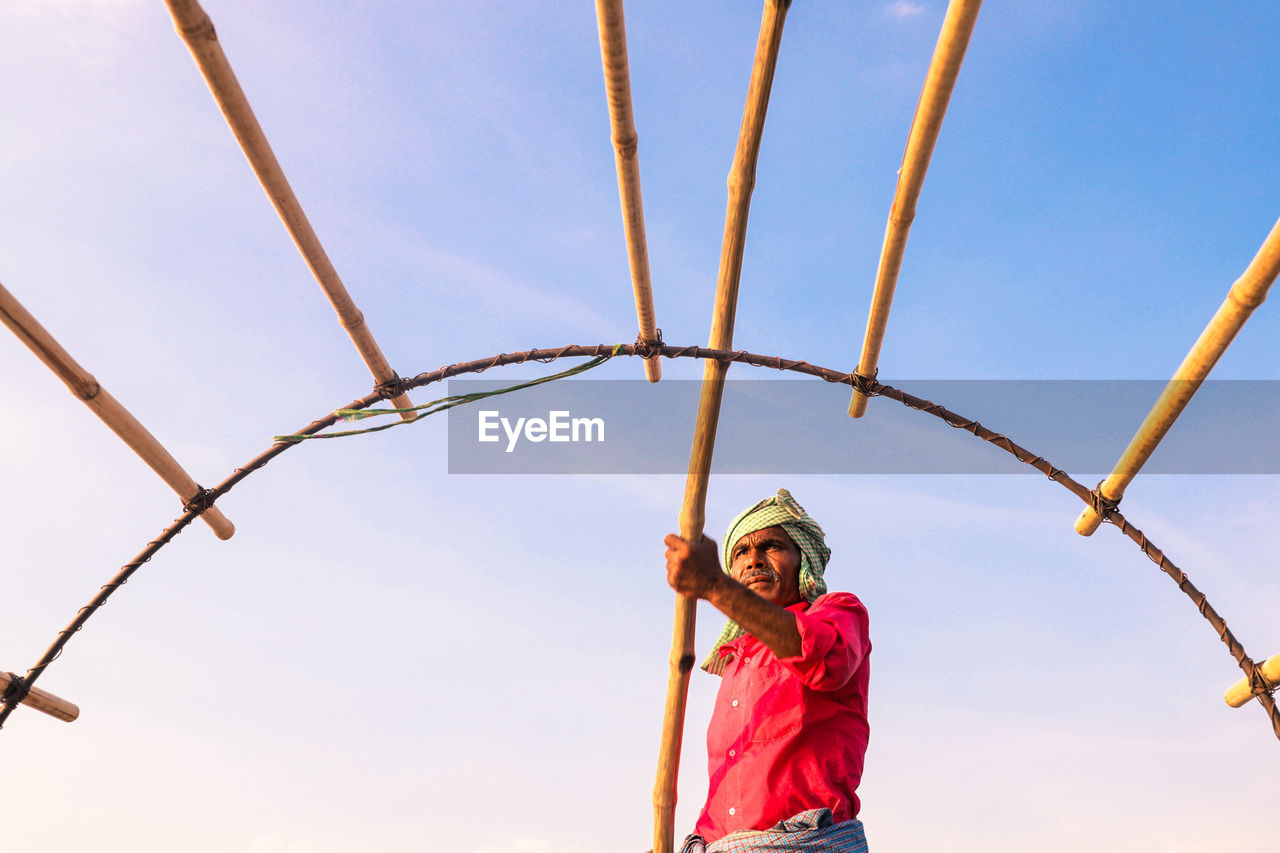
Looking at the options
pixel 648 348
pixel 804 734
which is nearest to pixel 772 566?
pixel 804 734

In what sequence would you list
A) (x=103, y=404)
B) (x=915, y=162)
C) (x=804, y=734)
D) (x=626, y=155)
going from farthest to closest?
1. (x=103, y=404)
2. (x=626, y=155)
3. (x=915, y=162)
4. (x=804, y=734)

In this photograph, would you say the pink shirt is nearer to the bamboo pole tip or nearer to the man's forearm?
the man's forearm

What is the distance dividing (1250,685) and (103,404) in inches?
182

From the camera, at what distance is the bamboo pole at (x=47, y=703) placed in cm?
400

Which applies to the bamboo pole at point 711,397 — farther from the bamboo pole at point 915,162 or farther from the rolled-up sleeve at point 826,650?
the rolled-up sleeve at point 826,650

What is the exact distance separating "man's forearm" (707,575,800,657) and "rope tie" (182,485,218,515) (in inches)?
99.2

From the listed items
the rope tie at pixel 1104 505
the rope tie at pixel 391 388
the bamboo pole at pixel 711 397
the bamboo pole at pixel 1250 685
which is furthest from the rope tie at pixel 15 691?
the bamboo pole at pixel 1250 685

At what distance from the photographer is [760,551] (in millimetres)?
3711

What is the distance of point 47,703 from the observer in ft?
13.6

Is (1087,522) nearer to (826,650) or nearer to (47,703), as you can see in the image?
(826,650)

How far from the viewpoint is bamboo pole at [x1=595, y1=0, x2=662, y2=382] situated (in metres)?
2.97

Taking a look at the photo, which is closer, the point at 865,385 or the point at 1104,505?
the point at 1104,505

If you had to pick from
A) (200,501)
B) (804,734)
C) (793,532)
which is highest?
(200,501)

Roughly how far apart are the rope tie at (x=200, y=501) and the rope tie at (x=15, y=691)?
0.94 m
